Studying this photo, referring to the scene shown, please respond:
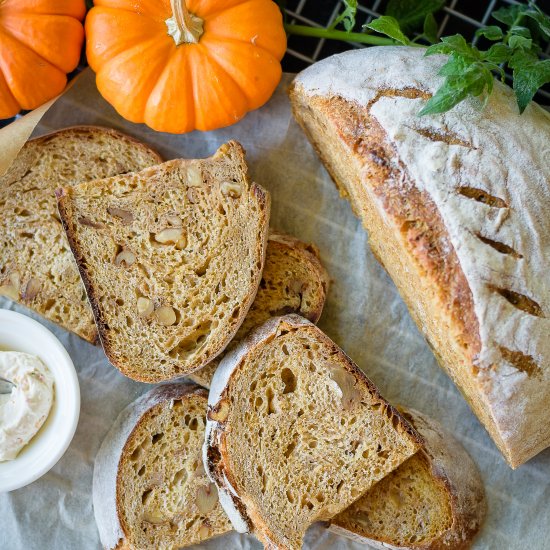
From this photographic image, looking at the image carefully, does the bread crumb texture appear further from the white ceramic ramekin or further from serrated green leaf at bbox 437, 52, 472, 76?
serrated green leaf at bbox 437, 52, 472, 76

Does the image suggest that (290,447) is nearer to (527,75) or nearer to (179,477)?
(179,477)

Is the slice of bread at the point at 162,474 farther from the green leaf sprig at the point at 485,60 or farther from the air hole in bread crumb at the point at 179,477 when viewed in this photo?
the green leaf sprig at the point at 485,60

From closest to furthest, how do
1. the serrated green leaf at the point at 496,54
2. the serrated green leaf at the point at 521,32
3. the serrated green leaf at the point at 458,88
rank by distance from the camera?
the serrated green leaf at the point at 458,88
the serrated green leaf at the point at 496,54
the serrated green leaf at the point at 521,32

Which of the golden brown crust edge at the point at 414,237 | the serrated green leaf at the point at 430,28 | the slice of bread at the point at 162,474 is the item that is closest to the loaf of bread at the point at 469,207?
the golden brown crust edge at the point at 414,237

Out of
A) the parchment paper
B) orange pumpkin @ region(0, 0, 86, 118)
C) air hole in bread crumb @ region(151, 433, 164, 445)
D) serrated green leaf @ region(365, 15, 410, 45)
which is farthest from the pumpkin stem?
air hole in bread crumb @ region(151, 433, 164, 445)

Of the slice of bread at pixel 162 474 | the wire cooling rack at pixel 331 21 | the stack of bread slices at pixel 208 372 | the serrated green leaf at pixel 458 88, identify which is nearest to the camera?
the serrated green leaf at pixel 458 88

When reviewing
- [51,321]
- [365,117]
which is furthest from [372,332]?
[51,321]
